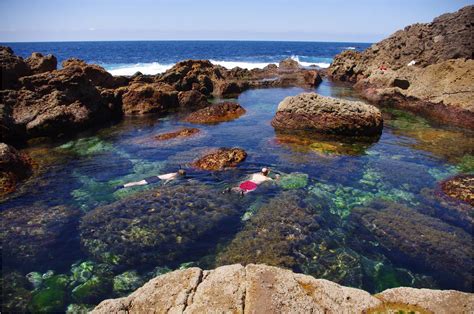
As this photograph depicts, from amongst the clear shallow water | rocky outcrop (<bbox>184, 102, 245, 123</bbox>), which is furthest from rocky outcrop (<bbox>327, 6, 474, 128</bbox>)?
rocky outcrop (<bbox>184, 102, 245, 123</bbox>)

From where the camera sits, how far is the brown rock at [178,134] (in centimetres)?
1680

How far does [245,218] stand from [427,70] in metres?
21.6

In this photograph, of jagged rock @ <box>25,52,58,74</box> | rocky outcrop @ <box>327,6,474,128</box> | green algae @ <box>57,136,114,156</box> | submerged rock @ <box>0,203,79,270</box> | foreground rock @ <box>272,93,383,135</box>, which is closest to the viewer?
submerged rock @ <box>0,203,79,270</box>

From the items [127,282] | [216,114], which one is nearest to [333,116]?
[216,114]

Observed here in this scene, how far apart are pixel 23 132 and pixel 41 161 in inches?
158

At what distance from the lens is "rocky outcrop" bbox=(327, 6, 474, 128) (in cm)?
2017

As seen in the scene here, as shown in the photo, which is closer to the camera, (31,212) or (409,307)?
(409,307)

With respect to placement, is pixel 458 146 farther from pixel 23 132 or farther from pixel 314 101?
pixel 23 132

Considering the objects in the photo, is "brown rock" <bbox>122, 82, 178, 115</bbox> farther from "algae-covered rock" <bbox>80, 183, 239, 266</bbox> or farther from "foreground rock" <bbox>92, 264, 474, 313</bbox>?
"foreground rock" <bbox>92, 264, 474, 313</bbox>

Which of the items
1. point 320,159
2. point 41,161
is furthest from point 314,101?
point 41,161

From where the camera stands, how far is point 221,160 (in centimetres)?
1288

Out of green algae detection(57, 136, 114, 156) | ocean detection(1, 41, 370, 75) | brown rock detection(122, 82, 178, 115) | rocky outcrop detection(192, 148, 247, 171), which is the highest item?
ocean detection(1, 41, 370, 75)

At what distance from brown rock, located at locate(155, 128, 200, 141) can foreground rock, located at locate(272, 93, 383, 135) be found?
5.39 m

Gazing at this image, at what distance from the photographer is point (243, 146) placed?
15570 mm
